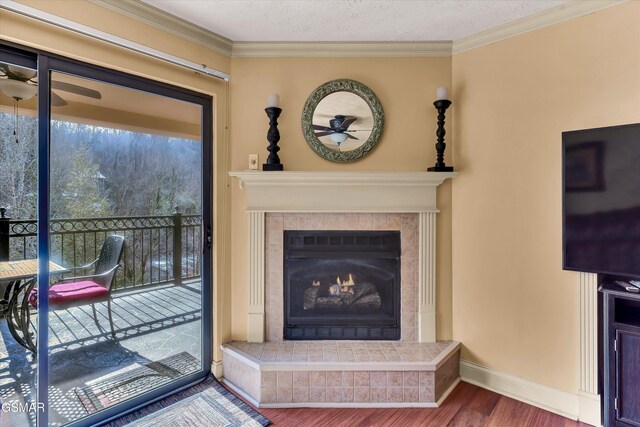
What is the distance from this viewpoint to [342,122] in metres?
2.30

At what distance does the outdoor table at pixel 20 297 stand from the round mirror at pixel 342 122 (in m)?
1.73

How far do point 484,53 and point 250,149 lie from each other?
1760mm

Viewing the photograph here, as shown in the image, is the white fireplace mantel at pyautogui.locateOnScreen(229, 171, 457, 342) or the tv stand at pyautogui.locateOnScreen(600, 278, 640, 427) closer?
the tv stand at pyautogui.locateOnScreen(600, 278, 640, 427)

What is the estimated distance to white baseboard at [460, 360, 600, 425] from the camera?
6.01 feet

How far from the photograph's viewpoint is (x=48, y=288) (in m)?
1.65

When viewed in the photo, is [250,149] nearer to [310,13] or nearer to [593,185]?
[310,13]

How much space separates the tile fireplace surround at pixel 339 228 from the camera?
6.93 ft

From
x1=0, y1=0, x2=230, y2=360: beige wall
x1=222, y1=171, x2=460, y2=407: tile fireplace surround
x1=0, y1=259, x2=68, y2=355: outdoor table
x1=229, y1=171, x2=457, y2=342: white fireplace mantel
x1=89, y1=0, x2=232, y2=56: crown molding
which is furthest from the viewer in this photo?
x1=229, y1=171, x2=457, y2=342: white fireplace mantel

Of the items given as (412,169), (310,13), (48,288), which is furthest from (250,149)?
(48,288)

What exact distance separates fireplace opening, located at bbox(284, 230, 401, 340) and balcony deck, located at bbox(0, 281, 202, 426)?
71 centimetres

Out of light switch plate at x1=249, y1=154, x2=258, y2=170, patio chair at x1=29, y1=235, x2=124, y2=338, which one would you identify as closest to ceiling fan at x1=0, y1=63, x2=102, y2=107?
patio chair at x1=29, y1=235, x2=124, y2=338

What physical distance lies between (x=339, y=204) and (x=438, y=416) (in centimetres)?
144

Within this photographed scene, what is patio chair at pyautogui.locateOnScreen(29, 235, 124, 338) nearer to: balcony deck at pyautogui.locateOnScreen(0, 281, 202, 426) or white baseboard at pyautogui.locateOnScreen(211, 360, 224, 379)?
balcony deck at pyautogui.locateOnScreen(0, 281, 202, 426)

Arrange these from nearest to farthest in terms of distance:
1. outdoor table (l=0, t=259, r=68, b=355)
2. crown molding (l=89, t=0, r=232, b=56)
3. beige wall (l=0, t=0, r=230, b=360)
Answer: beige wall (l=0, t=0, r=230, b=360), outdoor table (l=0, t=259, r=68, b=355), crown molding (l=89, t=0, r=232, b=56)
